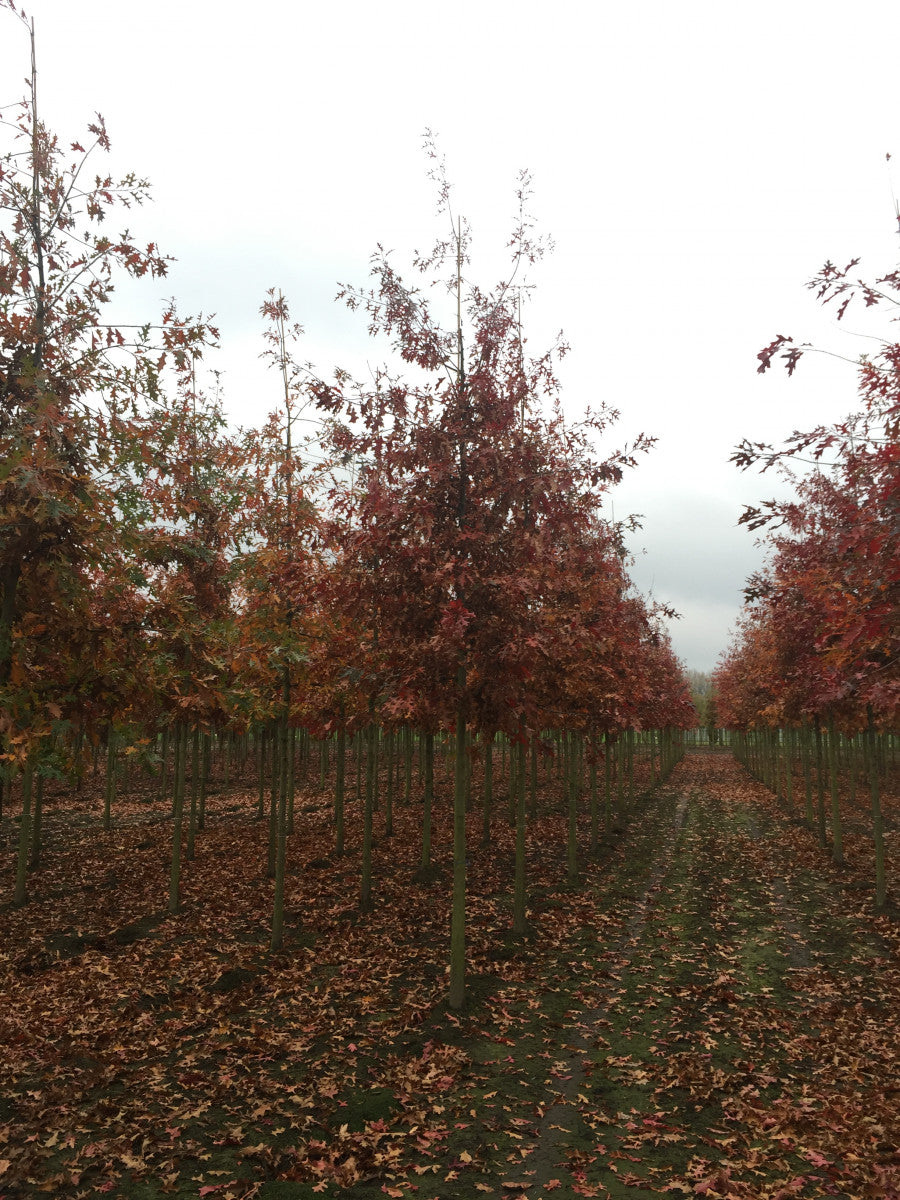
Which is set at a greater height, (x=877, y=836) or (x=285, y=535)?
(x=285, y=535)

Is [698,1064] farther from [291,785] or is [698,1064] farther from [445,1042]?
[291,785]

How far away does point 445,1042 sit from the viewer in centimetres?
722

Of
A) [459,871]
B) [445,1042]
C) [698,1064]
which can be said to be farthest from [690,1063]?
[459,871]

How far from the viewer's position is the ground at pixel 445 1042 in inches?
201

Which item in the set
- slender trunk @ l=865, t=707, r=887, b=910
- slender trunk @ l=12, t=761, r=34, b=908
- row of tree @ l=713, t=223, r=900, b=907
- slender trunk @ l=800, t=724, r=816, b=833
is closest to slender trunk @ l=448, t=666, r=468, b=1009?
row of tree @ l=713, t=223, r=900, b=907

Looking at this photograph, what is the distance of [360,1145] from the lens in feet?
17.5

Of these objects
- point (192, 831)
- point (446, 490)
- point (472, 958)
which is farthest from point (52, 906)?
point (446, 490)

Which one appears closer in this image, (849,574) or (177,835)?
(849,574)

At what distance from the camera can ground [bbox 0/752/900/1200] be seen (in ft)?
16.7

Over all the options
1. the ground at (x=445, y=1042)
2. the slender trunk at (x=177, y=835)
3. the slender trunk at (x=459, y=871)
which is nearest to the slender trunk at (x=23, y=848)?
the ground at (x=445, y=1042)

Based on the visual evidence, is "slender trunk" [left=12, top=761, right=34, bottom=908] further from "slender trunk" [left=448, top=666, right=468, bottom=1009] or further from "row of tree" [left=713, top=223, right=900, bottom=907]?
"row of tree" [left=713, top=223, right=900, bottom=907]

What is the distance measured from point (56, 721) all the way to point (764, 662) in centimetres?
1963

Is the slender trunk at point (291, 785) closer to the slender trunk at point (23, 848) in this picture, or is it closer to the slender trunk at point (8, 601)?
the slender trunk at point (23, 848)

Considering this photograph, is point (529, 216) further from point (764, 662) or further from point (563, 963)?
point (764, 662)
